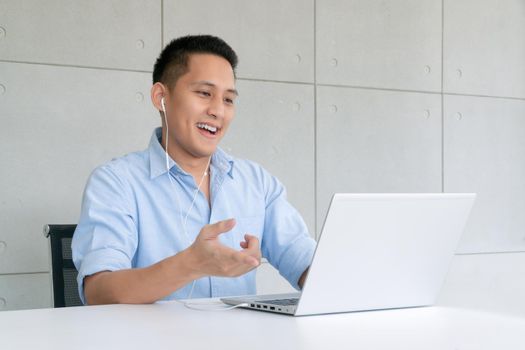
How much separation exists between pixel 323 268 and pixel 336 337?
0.70ft

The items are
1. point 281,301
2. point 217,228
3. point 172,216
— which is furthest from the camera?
point 172,216

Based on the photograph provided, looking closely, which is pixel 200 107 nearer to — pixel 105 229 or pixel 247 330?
pixel 105 229

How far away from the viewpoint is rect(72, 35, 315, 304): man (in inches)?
79.8

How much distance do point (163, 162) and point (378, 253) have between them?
892mm

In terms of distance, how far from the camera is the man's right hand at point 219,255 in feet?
4.98

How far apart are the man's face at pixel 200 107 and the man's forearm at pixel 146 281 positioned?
0.58 meters

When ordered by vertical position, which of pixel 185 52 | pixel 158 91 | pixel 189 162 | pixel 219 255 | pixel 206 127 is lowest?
pixel 219 255

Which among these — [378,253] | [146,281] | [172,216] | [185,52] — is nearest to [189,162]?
[172,216]

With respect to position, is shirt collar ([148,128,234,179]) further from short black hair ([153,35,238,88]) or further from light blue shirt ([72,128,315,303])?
short black hair ([153,35,238,88])

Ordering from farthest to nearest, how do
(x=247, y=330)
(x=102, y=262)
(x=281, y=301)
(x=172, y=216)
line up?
(x=172, y=216) → (x=102, y=262) → (x=281, y=301) → (x=247, y=330)

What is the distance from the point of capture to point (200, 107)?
7.51 ft

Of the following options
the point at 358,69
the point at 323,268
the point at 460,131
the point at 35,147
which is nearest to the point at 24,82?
the point at 35,147

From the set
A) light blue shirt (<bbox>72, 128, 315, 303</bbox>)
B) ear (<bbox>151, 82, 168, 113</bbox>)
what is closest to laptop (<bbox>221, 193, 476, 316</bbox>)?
light blue shirt (<bbox>72, 128, 315, 303</bbox>)

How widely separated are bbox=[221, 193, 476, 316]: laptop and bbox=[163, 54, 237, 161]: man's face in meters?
0.70
